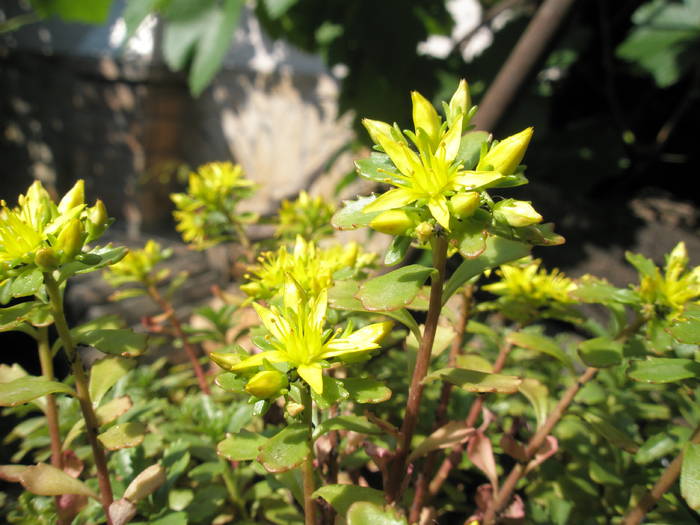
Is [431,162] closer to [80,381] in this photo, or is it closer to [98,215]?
[98,215]

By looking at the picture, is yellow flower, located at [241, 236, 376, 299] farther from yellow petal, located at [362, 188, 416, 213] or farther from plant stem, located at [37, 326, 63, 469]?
plant stem, located at [37, 326, 63, 469]

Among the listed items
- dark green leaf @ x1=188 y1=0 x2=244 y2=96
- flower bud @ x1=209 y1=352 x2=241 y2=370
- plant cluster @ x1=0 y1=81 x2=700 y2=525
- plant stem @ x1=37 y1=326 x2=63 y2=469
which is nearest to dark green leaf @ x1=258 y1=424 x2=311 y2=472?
plant cluster @ x1=0 y1=81 x2=700 y2=525

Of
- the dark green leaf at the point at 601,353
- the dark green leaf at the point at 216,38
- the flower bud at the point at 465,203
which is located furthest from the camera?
the dark green leaf at the point at 216,38

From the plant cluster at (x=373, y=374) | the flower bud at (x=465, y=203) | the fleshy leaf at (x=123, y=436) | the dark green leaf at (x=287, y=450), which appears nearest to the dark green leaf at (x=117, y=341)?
the plant cluster at (x=373, y=374)

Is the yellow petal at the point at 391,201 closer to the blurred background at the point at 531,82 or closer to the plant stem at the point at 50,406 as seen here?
the plant stem at the point at 50,406

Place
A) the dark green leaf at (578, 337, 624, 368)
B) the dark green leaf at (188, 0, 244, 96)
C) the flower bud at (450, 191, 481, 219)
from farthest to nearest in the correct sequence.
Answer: the dark green leaf at (188, 0, 244, 96)
the dark green leaf at (578, 337, 624, 368)
the flower bud at (450, 191, 481, 219)

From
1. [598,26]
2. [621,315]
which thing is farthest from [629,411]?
[598,26]
